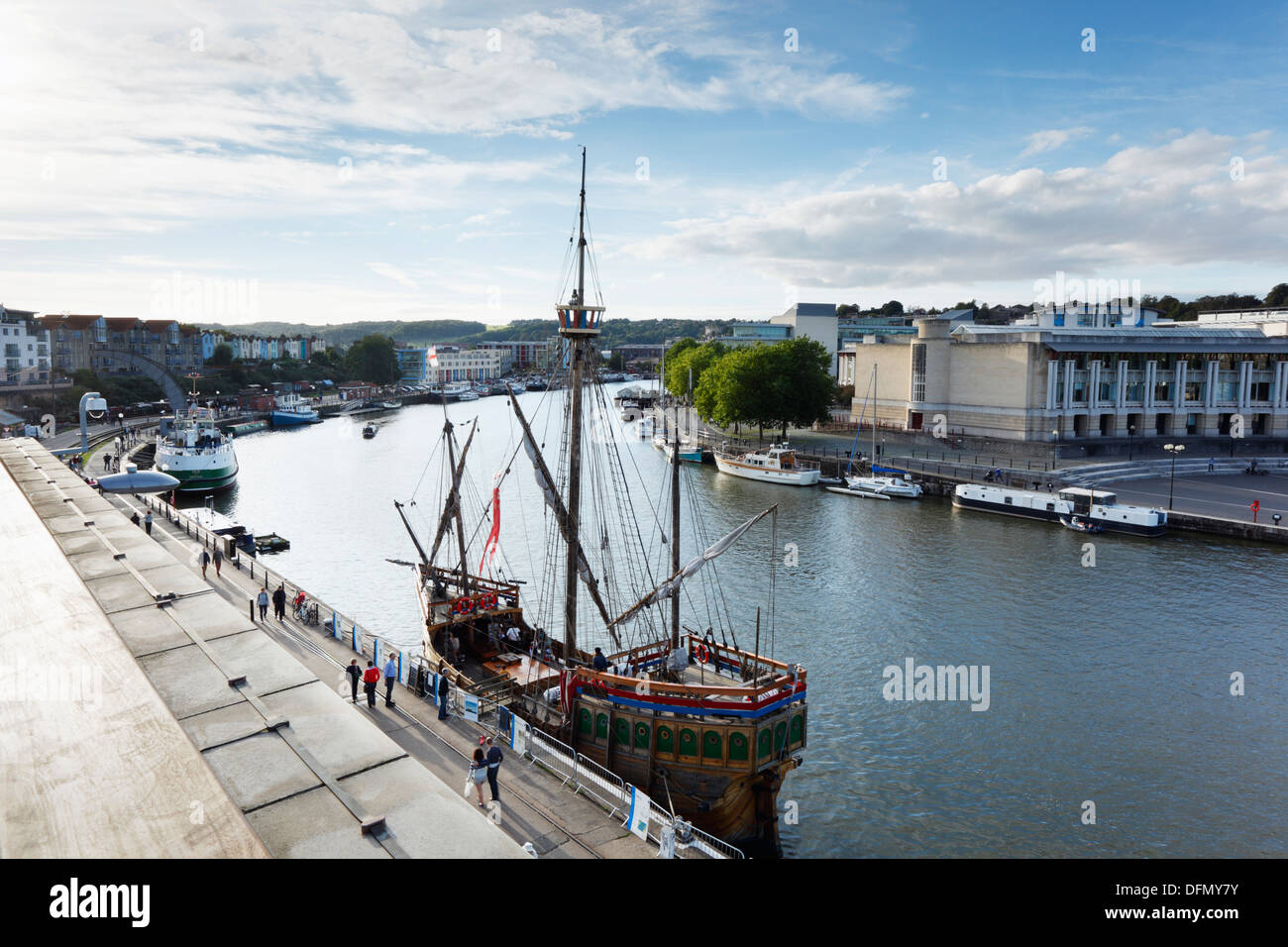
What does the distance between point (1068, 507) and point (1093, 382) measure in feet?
98.4

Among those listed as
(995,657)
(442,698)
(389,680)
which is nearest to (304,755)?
(442,698)

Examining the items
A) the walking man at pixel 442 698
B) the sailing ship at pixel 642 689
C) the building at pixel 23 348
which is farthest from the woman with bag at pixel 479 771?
the building at pixel 23 348

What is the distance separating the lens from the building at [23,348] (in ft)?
346

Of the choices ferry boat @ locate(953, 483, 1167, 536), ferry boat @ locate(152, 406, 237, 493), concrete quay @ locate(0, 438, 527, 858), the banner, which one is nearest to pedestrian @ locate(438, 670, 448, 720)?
the banner

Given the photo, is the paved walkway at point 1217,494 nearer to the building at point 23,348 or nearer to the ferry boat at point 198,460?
the ferry boat at point 198,460

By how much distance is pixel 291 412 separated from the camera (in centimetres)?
12456

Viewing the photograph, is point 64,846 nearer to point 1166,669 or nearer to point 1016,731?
point 1016,731

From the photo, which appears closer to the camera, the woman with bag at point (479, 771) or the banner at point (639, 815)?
the banner at point (639, 815)

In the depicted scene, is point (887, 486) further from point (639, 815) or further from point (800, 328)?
point (800, 328)

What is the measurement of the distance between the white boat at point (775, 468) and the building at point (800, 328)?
3001 inches

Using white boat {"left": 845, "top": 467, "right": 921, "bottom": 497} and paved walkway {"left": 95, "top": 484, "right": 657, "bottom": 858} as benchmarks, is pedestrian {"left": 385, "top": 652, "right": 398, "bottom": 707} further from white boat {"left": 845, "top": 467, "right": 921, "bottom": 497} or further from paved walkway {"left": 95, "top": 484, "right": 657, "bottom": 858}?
white boat {"left": 845, "top": 467, "right": 921, "bottom": 497}

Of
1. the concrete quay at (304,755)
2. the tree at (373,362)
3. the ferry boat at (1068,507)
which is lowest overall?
the ferry boat at (1068,507)

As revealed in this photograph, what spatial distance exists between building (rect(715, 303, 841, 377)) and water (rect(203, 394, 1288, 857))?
9486 centimetres
